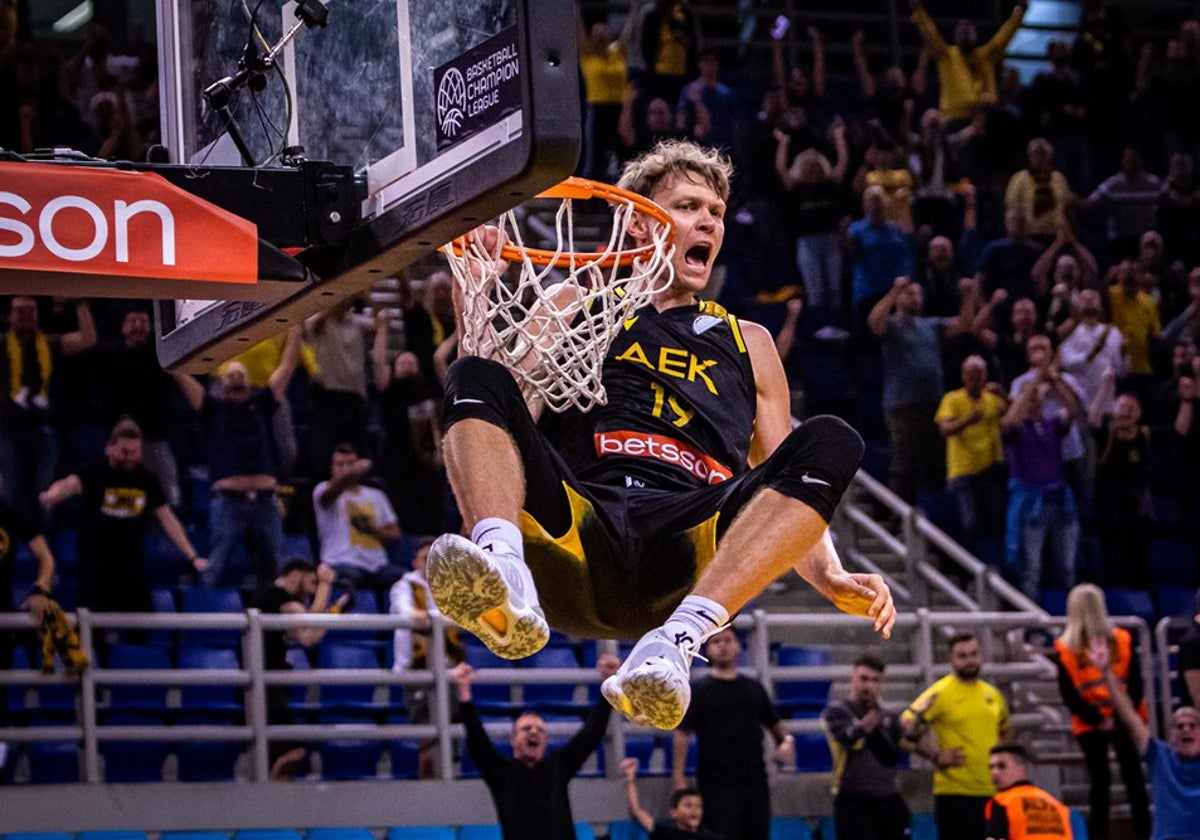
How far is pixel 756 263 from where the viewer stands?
1498 centimetres

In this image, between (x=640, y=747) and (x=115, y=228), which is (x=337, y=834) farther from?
(x=115, y=228)

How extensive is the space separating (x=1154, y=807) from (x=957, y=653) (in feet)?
4.68

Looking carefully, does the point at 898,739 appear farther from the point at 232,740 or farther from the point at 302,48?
the point at 302,48

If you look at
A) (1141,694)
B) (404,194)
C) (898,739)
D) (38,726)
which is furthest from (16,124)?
(404,194)

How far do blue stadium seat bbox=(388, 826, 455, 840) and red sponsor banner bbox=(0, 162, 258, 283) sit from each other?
21.1ft

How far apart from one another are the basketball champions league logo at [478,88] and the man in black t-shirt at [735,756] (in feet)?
21.7

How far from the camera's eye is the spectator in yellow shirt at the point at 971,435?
13.6 meters

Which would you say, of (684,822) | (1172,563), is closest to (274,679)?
(684,822)

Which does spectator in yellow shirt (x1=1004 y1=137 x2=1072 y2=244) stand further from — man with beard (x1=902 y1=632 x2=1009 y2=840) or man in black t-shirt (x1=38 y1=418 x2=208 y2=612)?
man in black t-shirt (x1=38 y1=418 x2=208 y2=612)

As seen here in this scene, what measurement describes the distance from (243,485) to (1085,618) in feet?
17.2

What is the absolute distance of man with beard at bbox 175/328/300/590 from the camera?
11289mm

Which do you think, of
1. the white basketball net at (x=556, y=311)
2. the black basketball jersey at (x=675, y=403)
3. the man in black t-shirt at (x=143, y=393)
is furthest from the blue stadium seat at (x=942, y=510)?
the white basketball net at (x=556, y=311)

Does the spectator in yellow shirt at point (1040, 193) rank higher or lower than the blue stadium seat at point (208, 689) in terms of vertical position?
higher

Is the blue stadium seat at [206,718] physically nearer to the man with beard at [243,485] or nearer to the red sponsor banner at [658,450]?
the man with beard at [243,485]
